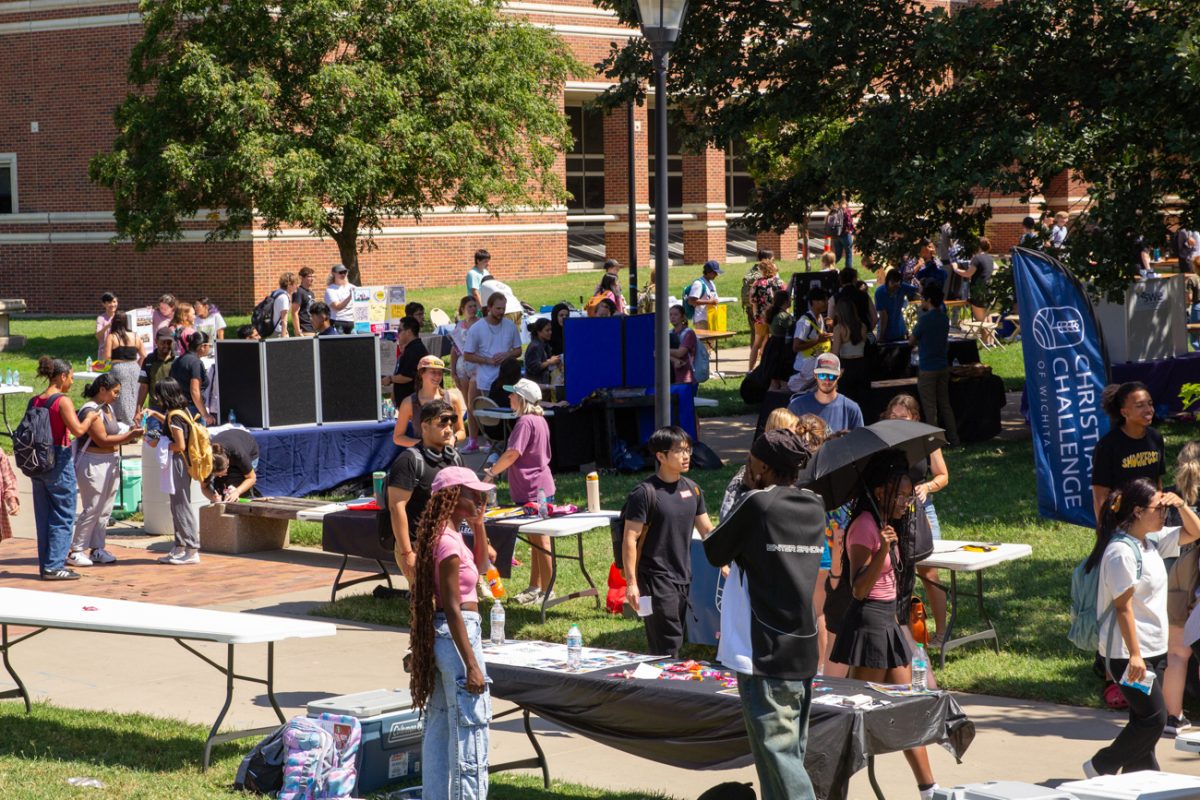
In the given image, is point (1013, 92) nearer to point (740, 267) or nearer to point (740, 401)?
point (740, 401)

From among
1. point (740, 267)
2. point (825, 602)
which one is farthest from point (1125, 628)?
point (740, 267)

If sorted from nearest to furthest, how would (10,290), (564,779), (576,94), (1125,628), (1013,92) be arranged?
(1125,628)
(564,779)
(1013,92)
(10,290)
(576,94)

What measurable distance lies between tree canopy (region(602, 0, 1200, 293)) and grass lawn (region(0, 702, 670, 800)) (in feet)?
31.4

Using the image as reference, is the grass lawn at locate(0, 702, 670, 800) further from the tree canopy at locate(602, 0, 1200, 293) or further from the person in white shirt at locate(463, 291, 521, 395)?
the person in white shirt at locate(463, 291, 521, 395)

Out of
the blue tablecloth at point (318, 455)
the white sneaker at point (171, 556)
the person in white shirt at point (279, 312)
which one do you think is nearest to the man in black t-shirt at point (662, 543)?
the white sneaker at point (171, 556)

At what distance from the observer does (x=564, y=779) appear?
8117 mm

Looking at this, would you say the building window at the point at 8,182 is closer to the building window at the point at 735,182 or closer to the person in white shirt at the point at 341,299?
the person in white shirt at the point at 341,299

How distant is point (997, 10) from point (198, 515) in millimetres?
10078

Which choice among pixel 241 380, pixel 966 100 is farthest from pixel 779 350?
pixel 241 380

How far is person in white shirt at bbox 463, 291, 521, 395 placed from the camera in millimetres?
19125

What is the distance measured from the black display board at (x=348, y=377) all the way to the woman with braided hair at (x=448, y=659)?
415 inches

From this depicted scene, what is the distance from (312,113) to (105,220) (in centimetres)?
1100

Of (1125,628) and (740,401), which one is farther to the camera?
(740,401)

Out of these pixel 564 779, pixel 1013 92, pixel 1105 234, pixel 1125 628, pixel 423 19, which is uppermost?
pixel 423 19
